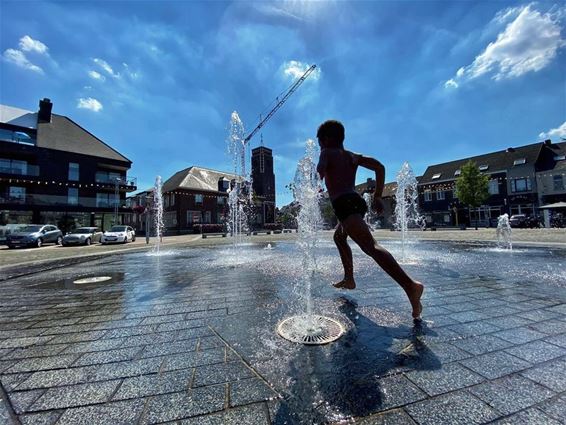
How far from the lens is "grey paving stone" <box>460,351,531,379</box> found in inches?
72.7

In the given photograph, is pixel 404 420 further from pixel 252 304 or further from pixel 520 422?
pixel 252 304

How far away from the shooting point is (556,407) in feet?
4.90

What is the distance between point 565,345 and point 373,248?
156 centimetres

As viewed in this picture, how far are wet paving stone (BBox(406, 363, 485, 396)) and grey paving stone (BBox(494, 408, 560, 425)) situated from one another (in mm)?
290

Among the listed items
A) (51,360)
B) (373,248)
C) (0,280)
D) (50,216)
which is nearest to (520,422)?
(373,248)

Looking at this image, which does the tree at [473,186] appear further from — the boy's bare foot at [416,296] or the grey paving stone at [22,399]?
the grey paving stone at [22,399]

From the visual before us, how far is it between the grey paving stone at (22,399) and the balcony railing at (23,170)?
39.6 metres

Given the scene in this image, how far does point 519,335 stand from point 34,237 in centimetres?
2467

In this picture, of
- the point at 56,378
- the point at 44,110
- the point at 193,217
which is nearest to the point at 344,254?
the point at 56,378

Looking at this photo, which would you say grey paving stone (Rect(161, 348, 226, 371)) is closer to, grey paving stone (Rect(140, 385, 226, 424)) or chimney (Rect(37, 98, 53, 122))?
grey paving stone (Rect(140, 385, 226, 424))

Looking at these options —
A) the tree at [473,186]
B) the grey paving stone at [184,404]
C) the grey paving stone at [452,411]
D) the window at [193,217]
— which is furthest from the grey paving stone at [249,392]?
the tree at [473,186]

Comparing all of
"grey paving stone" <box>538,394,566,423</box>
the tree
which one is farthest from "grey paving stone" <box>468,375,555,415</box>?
the tree

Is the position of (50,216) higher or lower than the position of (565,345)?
higher

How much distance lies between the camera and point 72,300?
416 centimetres
